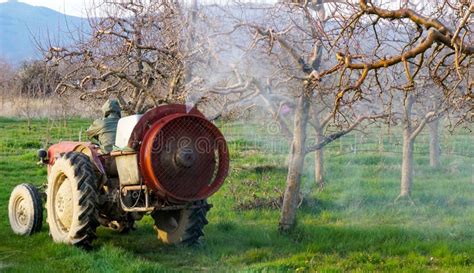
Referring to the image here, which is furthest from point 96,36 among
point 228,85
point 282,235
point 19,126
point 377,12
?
point 19,126

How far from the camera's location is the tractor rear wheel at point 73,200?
7855mm

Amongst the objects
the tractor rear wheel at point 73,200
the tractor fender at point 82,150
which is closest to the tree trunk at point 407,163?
the tractor fender at point 82,150

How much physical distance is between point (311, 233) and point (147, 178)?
2.48 m

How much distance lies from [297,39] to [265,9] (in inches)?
29.9

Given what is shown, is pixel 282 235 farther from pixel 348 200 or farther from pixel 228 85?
pixel 348 200

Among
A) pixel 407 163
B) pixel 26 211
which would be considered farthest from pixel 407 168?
Answer: pixel 26 211

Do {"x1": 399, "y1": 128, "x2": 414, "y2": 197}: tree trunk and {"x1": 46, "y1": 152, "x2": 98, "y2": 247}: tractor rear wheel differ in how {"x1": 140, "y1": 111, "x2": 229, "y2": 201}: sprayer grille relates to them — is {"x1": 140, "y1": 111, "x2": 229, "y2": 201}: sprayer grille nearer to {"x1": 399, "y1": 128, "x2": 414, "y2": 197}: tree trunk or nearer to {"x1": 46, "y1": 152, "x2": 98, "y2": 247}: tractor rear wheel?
{"x1": 46, "y1": 152, "x2": 98, "y2": 247}: tractor rear wheel

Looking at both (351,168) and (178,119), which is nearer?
(178,119)

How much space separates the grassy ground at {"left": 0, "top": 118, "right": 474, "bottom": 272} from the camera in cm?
727

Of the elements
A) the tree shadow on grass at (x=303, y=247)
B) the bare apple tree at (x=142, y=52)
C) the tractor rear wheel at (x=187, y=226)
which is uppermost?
the bare apple tree at (x=142, y=52)

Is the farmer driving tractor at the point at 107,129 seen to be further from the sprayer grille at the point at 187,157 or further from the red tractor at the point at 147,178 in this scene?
the sprayer grille at the point at 187,157

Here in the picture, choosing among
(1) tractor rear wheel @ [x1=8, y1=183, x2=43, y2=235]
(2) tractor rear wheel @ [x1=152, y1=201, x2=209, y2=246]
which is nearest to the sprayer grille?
(2) tractor rear wheel @ [x1=152, y1=201, x2=209, y2=246]

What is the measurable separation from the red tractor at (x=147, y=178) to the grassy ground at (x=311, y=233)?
1.08 ft

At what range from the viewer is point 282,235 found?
8.66 metres
